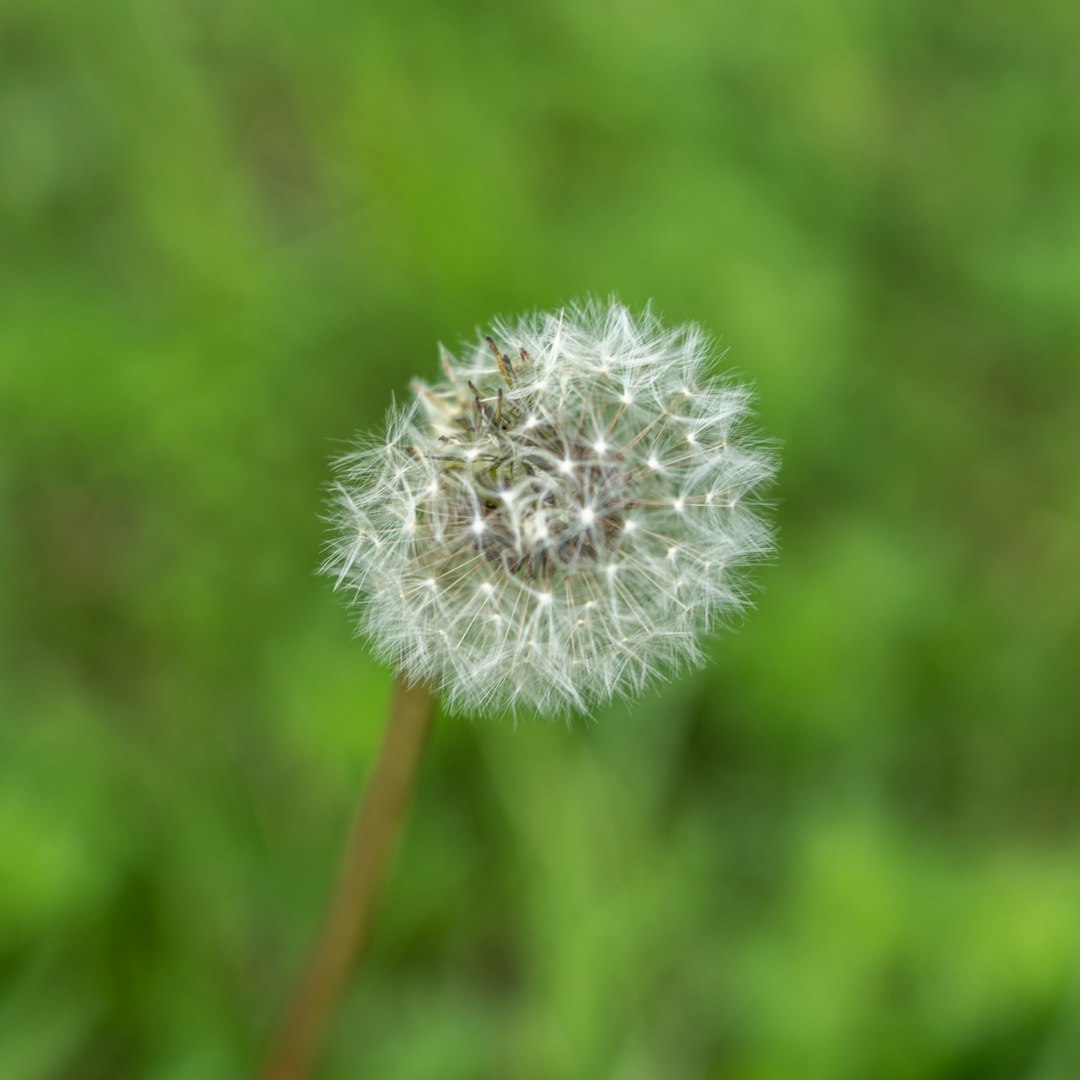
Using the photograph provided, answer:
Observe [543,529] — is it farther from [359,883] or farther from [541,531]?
[359,883]

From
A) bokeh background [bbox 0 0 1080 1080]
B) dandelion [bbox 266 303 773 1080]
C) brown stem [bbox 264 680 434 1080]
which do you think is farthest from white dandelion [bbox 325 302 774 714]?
bokeh background [bbox 0 0 1080 1080]

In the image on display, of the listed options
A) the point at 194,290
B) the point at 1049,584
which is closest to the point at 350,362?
the point at 194,290

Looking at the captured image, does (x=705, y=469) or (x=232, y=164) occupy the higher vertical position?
(x=232, y=164)

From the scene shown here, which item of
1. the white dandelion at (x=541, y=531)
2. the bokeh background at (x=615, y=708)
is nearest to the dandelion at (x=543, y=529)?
the white dandelion at (x=541, y=531)

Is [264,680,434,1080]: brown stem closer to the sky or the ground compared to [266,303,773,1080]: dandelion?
closer to the ground

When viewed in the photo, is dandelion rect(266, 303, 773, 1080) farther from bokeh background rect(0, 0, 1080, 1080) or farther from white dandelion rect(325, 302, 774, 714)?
bokeh background rect(0, 0, 1080, 1080)

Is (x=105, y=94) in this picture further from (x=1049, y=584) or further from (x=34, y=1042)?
(x=1049, y=584)
